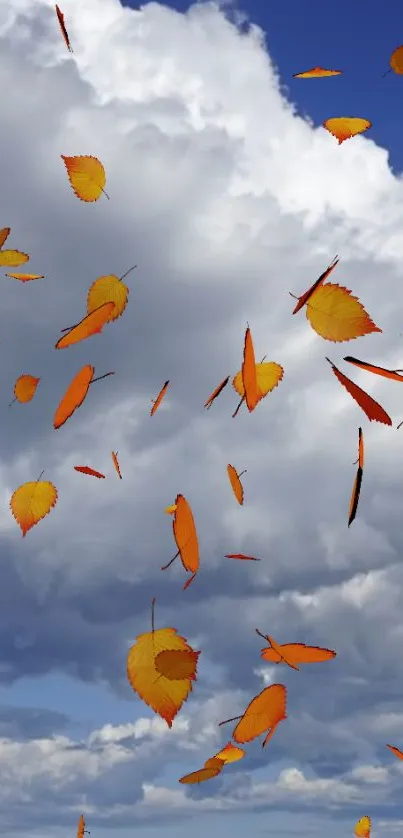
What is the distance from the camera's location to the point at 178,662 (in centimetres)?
972

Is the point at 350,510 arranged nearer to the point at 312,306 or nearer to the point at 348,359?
the point at 348,359

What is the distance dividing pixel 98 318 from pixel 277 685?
5280 mm

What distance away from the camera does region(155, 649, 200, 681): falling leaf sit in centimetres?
969

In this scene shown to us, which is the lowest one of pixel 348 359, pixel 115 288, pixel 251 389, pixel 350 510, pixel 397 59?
pixel 350 510

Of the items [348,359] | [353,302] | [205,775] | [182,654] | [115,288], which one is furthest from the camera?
[115,288]

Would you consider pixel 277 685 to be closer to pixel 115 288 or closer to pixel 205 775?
pixel 205 775

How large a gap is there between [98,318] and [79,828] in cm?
810

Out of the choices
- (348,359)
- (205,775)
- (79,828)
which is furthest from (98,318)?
(79,828)

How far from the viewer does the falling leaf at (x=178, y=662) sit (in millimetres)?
9688

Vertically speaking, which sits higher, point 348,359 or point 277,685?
point 348,359

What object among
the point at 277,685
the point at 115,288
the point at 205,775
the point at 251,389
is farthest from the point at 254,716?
the point at 115,288

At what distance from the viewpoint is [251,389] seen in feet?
39.8

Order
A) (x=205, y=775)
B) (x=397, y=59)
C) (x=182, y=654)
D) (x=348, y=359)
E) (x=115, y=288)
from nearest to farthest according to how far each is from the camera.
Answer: (x=348, y=359) → (x=182, y=654) → (x=205, y=775) → (x=397, y=59) → (x=115, y=288)

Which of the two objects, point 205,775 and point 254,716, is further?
point 205,775
